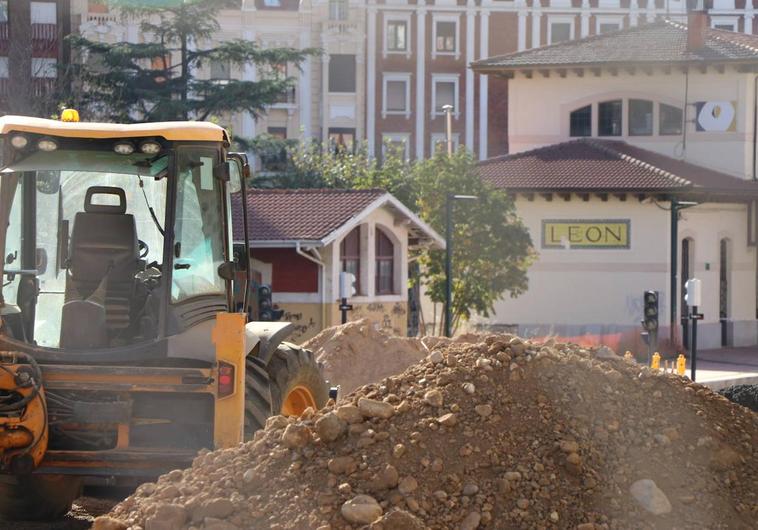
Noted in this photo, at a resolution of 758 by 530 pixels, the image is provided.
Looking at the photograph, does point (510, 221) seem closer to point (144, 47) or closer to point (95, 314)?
point (144, 47)

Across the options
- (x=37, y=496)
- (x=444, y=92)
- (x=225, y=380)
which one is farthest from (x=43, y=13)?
(x=225, y=380)

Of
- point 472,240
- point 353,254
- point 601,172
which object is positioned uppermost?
point 601,172

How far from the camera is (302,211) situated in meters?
40.3

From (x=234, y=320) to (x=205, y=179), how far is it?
1.15 m

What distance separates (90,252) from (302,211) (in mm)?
29574

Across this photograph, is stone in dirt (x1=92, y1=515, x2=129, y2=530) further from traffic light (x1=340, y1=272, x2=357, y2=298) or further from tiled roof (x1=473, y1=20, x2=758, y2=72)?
tiled roof (x1=473, y1=20, x2=758, y2=72)

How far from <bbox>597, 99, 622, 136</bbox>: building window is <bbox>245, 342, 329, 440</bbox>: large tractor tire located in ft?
130

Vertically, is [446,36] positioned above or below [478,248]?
above

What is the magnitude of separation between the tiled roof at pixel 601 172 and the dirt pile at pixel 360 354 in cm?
2090

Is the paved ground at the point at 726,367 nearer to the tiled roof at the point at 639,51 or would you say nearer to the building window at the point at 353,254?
the building window at the point at 353,254

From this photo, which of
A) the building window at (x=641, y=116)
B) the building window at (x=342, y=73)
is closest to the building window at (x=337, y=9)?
the building window at (x=342, y=73)

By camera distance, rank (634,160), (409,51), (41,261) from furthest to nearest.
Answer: (409,51), (634,160), (41,261)

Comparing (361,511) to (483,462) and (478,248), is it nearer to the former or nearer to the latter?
(483,462)

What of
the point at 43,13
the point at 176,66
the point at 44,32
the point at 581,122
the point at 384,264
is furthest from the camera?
the point at 43,13
